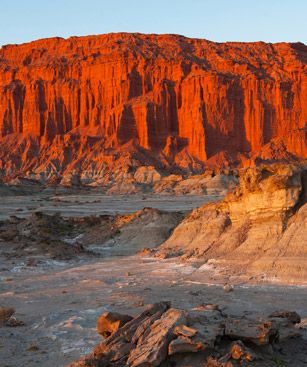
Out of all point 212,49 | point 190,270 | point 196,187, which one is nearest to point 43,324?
point 190,270

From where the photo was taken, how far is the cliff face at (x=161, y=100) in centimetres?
13550

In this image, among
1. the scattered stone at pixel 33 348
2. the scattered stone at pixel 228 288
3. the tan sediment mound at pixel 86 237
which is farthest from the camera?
the tan sediment mound at pixel 86 237

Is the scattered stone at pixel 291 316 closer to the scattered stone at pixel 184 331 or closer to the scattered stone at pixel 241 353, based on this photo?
the scattered stone at pixel 241 353

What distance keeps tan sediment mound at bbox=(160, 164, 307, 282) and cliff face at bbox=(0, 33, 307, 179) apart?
352 ft

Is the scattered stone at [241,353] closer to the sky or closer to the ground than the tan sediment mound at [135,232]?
closer to the sky

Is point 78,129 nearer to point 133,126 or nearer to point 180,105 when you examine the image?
point 133,126

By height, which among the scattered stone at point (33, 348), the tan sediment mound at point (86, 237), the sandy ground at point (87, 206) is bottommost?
the sandy ground at point (87, 206)

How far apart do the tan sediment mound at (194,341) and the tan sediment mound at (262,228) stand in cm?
726

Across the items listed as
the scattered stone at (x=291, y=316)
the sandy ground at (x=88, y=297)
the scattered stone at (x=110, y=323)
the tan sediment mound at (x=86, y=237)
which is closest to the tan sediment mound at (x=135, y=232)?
the tan sediment mound at (x=86, y=237)

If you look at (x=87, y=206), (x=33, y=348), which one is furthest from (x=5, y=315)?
(x=87, y=206)

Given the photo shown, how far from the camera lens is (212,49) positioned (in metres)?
163

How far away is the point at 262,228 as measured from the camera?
703 inches

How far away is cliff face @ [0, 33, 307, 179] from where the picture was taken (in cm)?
13550

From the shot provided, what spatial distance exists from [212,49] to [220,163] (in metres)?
49.4
